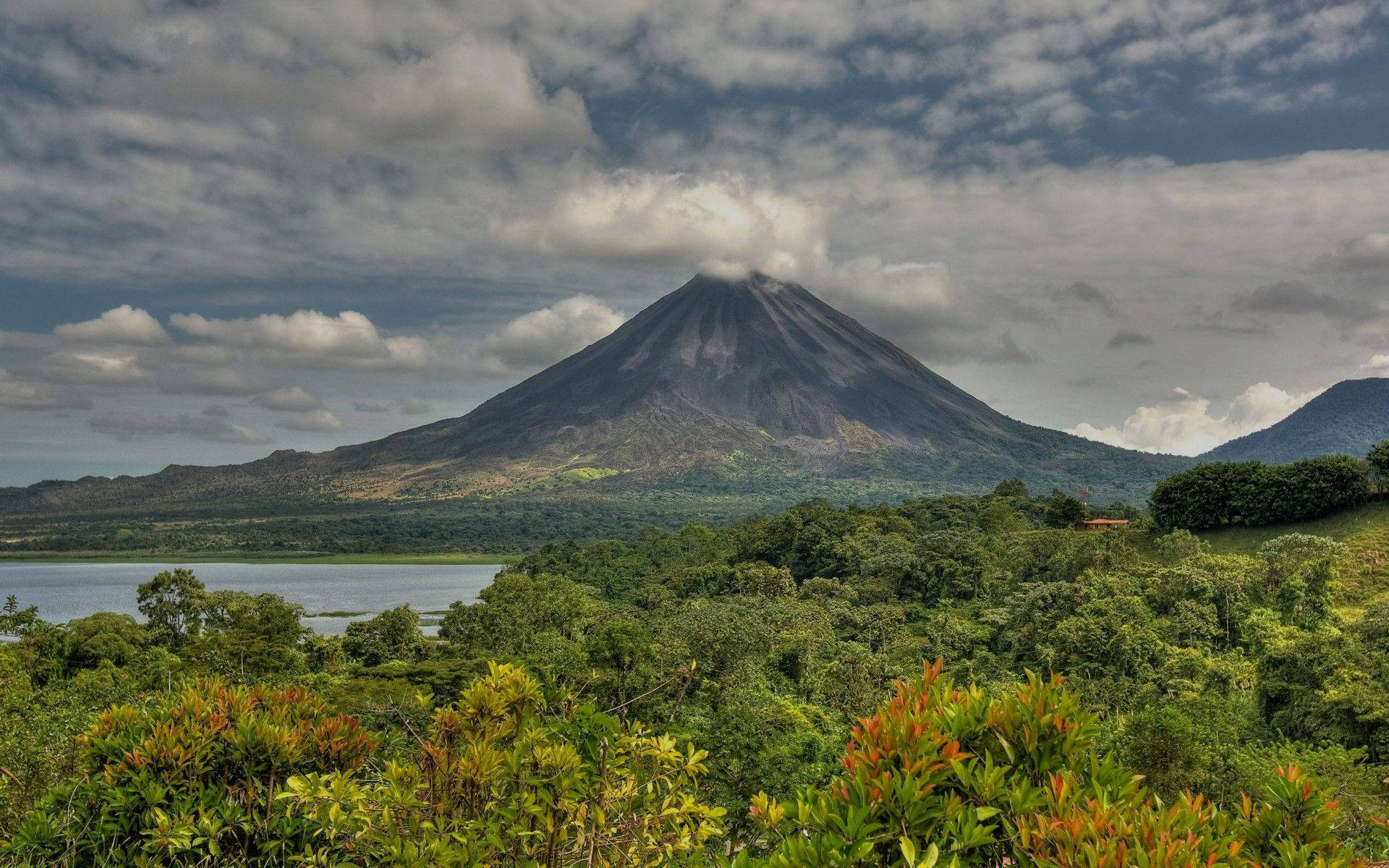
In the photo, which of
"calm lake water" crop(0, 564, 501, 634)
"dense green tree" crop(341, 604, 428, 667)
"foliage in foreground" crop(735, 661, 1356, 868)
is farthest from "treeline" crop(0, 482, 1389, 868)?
"calm lake water" crop(0, 564, 501, 634)

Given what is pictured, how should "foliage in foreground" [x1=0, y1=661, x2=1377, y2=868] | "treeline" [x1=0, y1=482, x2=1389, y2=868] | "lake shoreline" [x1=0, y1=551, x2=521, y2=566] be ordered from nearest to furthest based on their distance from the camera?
"foliage in foreground" [x1=0, y1=661, x2=1377, y2=868] → "treeline" [x1=0, y1=482, x2=1389, y2=868] → "lake shoreline" [x1=0, y1=551, x2=521, y2=566]

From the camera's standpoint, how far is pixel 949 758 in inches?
99.5

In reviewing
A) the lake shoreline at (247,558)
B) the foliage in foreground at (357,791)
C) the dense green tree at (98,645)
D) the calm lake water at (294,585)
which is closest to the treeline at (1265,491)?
the calm lake water at (294,585)

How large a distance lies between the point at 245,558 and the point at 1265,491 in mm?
111286

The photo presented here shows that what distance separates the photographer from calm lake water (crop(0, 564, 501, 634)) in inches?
2469

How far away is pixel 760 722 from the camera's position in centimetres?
1555

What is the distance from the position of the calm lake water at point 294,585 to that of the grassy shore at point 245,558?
2.57 m

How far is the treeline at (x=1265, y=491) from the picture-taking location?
37.1 meters

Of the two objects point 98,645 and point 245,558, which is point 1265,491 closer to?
point 98,645

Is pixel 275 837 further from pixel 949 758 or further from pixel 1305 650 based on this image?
pixel 1305 650

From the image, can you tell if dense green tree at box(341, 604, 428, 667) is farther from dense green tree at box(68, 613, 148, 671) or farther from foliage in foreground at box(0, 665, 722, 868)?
foliage in foreground at box(0, 665, 722, 868)

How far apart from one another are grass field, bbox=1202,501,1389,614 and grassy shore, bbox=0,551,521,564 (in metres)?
80.1

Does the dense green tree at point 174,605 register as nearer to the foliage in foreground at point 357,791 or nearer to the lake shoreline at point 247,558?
the foliage in foreground at point 357,791

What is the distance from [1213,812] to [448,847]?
2511mm
